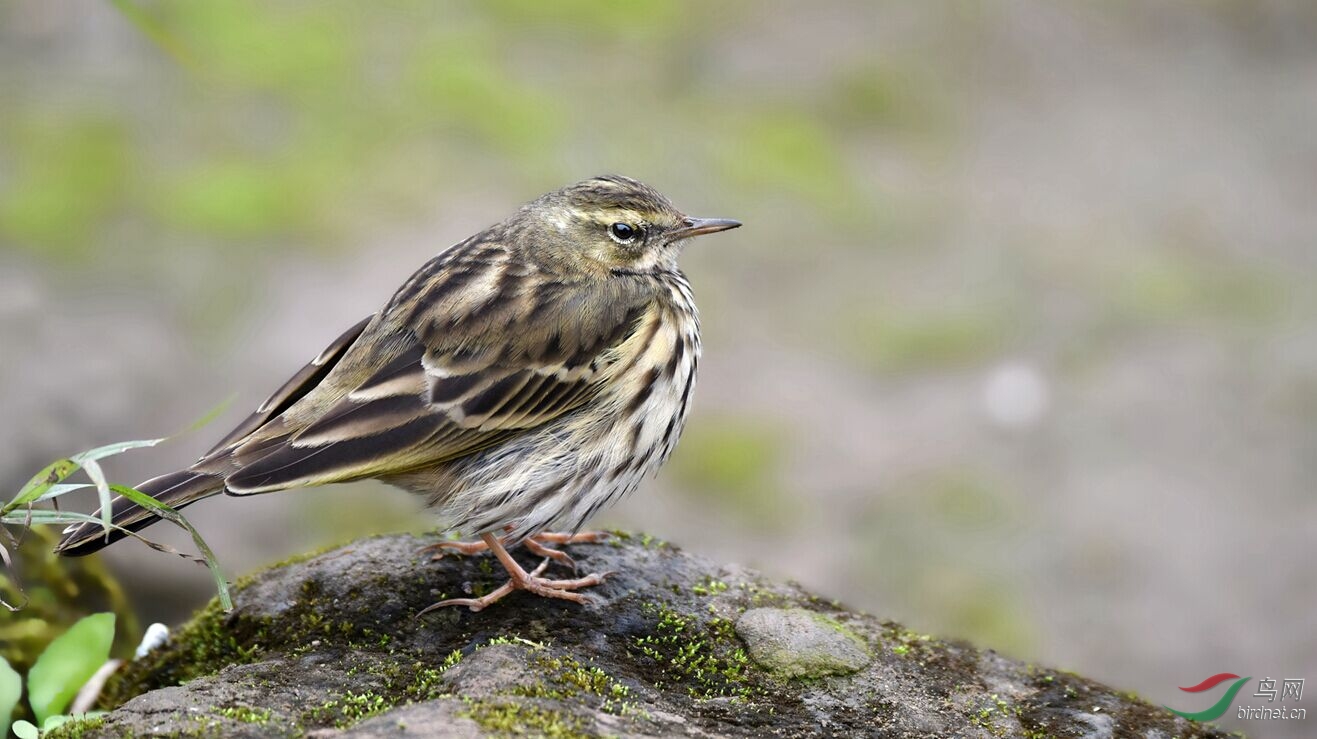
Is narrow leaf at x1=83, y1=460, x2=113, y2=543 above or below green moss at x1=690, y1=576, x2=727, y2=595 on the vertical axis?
below

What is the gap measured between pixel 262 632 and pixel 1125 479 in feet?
21.7

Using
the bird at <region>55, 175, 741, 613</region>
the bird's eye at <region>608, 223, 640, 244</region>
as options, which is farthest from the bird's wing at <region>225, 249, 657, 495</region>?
the bird's eye at <region>608, 223, 640, 244</region>

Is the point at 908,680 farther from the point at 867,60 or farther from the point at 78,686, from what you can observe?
the point at 867,60

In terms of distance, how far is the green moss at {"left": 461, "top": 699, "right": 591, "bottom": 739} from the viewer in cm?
386

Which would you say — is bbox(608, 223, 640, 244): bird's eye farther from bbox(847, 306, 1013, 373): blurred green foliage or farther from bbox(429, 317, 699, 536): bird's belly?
bbox(847, 306, 1013, 373): blurred green foliage

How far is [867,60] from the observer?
13.3 meters

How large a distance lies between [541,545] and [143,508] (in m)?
1.71

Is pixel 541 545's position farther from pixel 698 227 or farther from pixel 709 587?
pixel 698 227

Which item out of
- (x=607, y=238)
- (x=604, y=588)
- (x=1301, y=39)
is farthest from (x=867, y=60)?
(x=604, y=588)

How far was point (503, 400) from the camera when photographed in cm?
529

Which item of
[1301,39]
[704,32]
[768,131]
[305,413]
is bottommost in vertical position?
[305,413]

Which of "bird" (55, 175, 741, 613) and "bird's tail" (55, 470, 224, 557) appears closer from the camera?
"bird's tail" (55, 470, 224, 557)

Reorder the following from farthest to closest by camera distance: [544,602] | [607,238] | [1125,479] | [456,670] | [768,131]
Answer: [768,131] → [1125,479] → [607,238] → [544,602] → [456,670]

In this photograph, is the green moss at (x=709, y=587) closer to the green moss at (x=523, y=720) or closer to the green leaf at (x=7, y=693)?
the green moss at (x=523, y=720)
